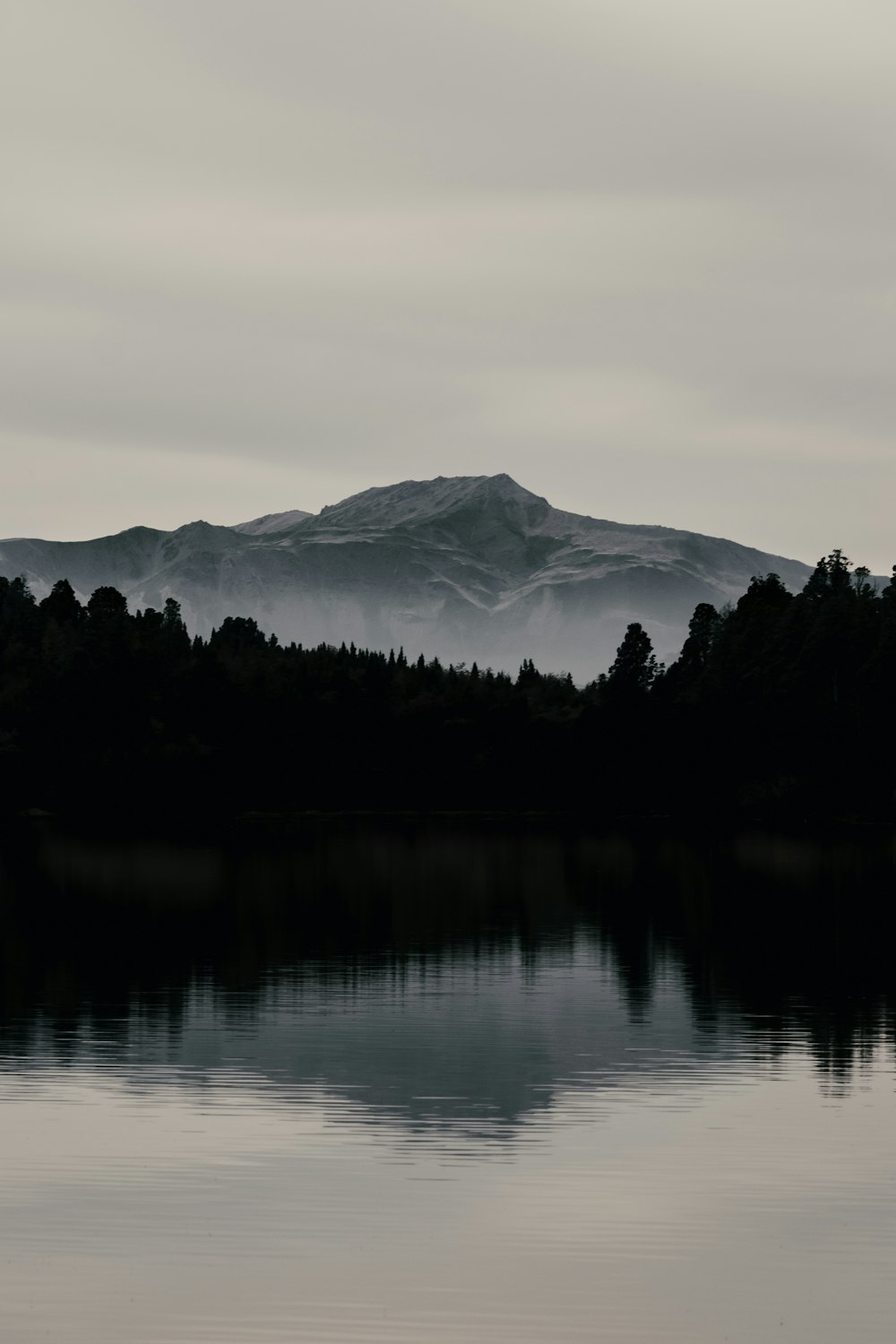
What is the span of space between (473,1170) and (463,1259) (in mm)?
5680

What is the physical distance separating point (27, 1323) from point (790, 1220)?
11709 millimetres

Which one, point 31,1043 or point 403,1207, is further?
point 31,1043

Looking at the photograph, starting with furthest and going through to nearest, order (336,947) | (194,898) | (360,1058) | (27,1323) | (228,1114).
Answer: (194,898)
(336,947)
(360,1058)
(228,1114)
(27,1323)

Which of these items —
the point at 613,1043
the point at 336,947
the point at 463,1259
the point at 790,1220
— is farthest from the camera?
the point at 336,947

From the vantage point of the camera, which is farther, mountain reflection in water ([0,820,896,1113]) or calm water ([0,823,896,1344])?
mountain reflection in water ([0,820,896,1113])

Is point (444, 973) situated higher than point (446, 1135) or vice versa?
point (446, 1135)

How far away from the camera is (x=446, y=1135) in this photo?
118 feet

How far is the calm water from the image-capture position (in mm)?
25219

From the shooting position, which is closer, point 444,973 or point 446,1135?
point 446,1135

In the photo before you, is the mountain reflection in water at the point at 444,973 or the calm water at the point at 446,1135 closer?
the calm water at the point at 446,1135

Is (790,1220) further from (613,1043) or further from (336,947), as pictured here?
(336,947)

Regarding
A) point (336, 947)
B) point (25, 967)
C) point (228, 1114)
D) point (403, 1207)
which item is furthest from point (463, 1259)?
point (336, 947)

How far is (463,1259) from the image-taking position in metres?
27.1

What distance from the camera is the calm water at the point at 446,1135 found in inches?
993
